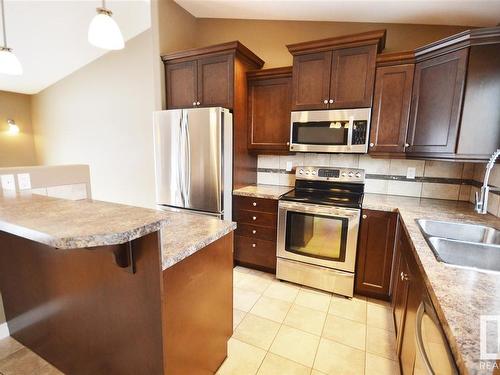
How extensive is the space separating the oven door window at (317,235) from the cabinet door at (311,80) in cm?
107

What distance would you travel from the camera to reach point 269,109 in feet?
9.00

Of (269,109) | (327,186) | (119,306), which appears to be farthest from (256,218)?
(119,306)

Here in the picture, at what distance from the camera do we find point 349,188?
8.36ft

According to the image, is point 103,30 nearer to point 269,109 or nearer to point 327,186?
point 269,109

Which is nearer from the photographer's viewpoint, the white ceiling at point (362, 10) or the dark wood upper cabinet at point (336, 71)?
the white ceiling at point (362, 10)

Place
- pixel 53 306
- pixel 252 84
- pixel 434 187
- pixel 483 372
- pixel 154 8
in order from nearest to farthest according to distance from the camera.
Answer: pixel 483 372 → pixel 53 306 → pixel 434 187 → pixel 154 8 → pixel 252 84

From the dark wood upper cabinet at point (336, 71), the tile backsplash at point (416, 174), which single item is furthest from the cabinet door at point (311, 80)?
the tile backsplash at point (416, 174)

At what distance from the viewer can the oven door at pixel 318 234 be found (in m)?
2.19

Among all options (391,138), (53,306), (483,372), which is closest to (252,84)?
(391,138)

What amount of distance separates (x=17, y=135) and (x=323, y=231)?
6329 mm

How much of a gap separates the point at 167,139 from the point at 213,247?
1.65 m

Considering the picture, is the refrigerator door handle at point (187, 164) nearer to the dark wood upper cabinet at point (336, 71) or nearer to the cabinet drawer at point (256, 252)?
the cabinet drawer at point (256, 252)

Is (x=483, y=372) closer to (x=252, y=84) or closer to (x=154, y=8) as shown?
(x=252, y=84)

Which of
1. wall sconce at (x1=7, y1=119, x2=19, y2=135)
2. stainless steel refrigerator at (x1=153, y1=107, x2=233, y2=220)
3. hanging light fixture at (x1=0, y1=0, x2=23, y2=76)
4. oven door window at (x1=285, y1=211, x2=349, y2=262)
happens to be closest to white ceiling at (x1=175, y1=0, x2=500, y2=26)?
stainless steel refrigerator at (x1=153, y1=107, x2=233, y2=220)
